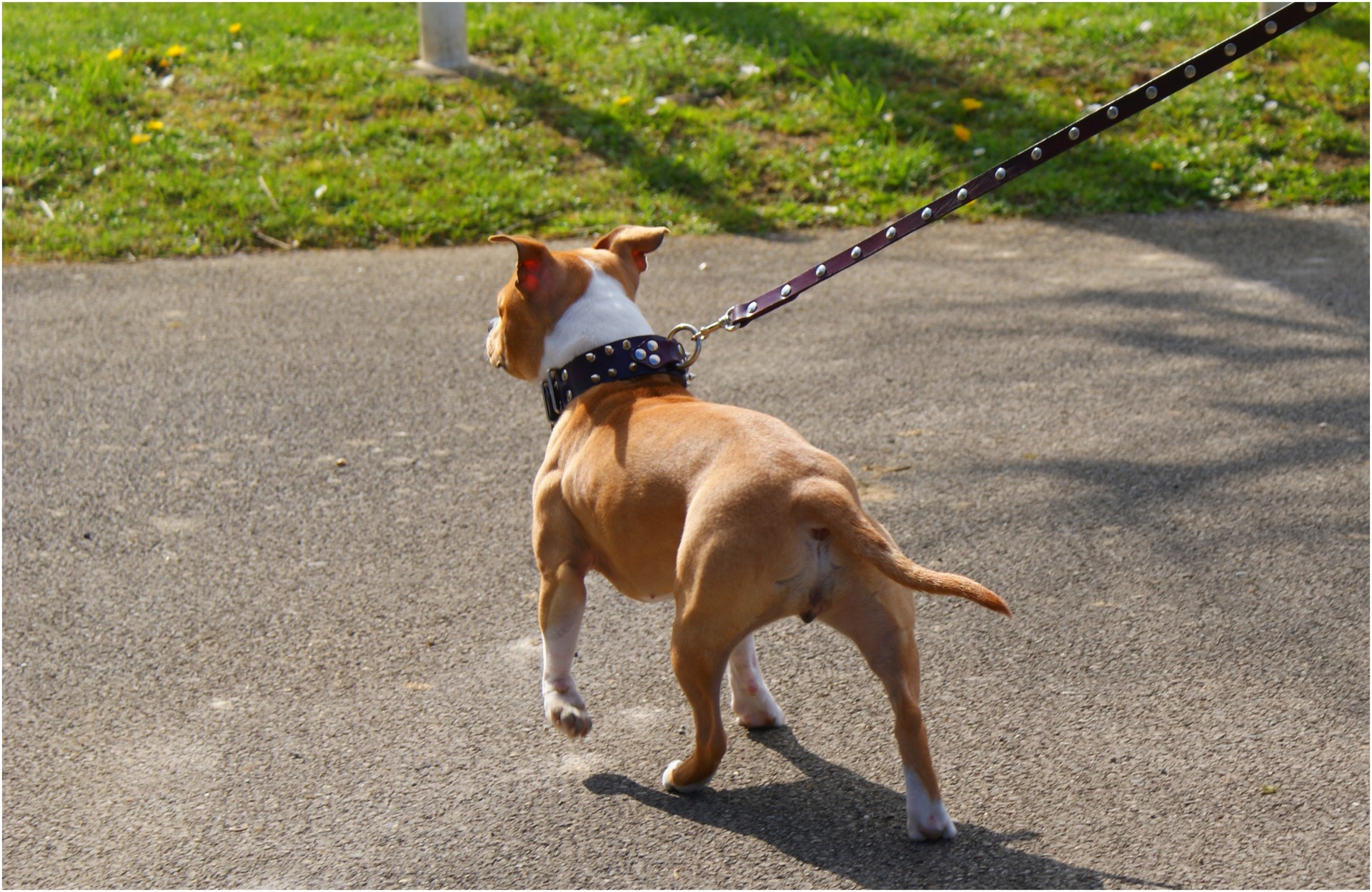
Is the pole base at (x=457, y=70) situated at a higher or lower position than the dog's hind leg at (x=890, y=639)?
lower

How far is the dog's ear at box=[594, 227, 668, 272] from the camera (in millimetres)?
3811

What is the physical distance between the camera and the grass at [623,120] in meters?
8.09

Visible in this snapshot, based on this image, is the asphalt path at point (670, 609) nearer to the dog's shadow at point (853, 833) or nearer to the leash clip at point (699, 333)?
the dog's shadow at point (853, 833)

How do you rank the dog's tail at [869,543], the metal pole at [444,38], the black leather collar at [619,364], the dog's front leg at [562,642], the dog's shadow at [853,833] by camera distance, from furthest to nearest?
the metal pole at [444,38], the black leather collar at [619,364], the dog's front leg at [562,642], the dog's shadow at [853,833], the dog's tail at [869,543]

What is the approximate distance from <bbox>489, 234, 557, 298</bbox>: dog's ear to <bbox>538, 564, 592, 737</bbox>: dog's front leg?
0.78 metres

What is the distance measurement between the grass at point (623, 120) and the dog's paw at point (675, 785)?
16.1 feet

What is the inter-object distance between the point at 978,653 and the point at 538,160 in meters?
5.59

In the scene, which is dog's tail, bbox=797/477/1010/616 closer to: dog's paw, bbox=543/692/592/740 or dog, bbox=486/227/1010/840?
dog, bbox=486/227/1010/840

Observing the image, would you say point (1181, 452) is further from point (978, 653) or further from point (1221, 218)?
point (1221, 218)

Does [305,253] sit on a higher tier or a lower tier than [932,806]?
lower

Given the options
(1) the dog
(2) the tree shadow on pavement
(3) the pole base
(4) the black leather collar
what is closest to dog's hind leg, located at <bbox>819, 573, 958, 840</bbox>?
(1) the dog

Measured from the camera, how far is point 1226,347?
6230 mm

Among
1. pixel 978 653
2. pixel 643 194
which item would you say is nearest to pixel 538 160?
pixel 643 194

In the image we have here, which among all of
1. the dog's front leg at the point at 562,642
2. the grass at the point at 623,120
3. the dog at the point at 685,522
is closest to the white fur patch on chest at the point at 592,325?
the dog at the point at 685,522
